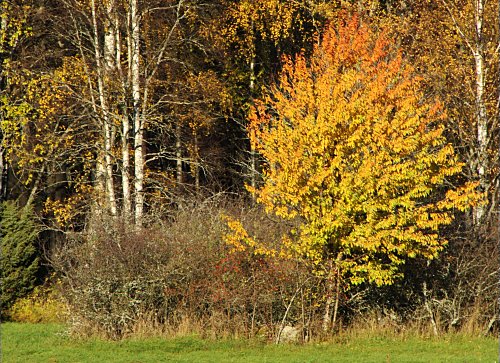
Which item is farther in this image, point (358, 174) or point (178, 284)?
point (178, 284)

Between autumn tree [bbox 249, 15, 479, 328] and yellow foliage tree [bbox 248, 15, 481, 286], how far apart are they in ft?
0.06

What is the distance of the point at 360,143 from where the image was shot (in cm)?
1802

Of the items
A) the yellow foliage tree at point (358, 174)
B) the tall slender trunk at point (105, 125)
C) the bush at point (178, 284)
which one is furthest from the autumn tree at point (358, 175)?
the tall slender trunk at point (105, 125)

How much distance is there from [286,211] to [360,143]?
199cm

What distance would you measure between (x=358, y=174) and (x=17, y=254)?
11.6 meters

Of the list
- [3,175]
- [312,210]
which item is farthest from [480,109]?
[3,175]

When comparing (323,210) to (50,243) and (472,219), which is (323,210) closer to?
(472,219)

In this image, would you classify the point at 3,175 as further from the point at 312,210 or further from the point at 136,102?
the point at 312,210

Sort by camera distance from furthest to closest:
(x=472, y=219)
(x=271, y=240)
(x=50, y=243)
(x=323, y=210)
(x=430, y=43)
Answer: (x=50, y=243), (x=430, y=43), (x=472, y=219), (x=271, y=240), (x=323, y=210)

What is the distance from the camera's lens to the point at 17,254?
25.2 m

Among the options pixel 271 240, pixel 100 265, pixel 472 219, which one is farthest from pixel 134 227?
pixel 472 219

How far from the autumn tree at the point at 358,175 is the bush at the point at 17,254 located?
924 cm

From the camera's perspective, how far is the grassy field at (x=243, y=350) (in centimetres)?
1676

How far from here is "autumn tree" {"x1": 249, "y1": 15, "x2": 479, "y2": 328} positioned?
17.8 m
